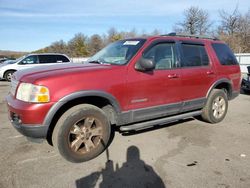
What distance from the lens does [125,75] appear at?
4105 mm

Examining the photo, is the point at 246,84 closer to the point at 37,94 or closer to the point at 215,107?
the point at 215,107

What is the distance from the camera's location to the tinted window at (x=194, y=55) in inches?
199

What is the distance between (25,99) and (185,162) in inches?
101

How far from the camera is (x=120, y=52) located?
4.69 meters

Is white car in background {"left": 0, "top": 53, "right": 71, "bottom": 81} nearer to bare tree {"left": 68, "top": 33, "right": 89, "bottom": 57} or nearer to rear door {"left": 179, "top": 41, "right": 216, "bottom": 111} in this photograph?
rear door {"left": 179, "top": 41, "right": 216, "bottom": 111}

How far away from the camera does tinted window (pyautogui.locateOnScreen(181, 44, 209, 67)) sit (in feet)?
16.6

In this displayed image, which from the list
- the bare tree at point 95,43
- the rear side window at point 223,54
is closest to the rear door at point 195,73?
the rear side window at point 223,54

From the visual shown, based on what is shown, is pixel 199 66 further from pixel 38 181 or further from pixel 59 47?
pixel 59 47

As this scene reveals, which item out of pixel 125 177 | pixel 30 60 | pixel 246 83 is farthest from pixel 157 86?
pixel 30 60

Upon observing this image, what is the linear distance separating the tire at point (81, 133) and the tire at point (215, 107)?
2.66 metres

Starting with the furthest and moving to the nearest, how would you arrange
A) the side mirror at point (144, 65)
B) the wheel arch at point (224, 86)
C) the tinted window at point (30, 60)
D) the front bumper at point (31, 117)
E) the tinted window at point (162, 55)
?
the tinted window at point (30, 60) < the wheel arch at point (224, 86) < the tinted window at point (162, 55) < the side mirror at point (144, 65) < the front bumper at point (31, 117)

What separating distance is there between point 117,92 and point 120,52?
99 centimetres

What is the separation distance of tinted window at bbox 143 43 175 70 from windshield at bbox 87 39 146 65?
248 mm

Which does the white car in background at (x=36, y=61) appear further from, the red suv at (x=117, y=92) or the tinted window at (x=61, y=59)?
the red suv at (x=117, y=92)
